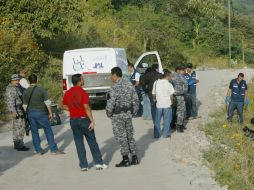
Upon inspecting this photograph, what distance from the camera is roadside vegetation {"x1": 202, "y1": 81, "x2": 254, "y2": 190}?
8899 mm

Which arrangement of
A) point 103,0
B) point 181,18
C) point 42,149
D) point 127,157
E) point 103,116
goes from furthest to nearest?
point 181,18 < point 103,0 < point 103,116 < point 42,149 < point 127,157

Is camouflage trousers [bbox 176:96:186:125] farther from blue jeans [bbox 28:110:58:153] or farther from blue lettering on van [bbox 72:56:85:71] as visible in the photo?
blue lettering on van [bbox 72:56:85:71]

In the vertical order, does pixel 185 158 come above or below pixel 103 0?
below

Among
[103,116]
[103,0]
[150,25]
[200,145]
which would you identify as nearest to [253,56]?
[150,25]

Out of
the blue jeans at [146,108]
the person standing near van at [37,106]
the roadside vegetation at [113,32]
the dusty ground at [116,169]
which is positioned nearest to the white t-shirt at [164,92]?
the dusty ground at [116,169]

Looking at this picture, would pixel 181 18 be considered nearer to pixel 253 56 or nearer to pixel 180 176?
pixel 253 56

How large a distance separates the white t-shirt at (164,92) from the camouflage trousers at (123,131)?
3.25 meters

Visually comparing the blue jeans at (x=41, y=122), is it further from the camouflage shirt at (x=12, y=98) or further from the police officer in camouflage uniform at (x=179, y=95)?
the police officer in camouflage uniform at (x=179, y=95)

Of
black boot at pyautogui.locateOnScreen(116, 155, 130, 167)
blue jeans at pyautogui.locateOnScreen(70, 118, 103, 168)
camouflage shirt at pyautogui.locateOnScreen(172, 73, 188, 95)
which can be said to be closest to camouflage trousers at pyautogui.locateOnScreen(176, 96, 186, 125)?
camouflage shirt at pyautogui.locateOnScreen(172, 73, 188, 95)

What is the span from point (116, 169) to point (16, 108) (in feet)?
10.2

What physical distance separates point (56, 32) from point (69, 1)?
5.17ft

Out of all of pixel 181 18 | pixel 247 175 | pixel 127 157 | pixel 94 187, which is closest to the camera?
pixel 94 187

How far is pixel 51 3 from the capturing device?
24953 millimetres

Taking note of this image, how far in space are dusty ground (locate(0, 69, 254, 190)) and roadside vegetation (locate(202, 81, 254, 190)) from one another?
0.22m
